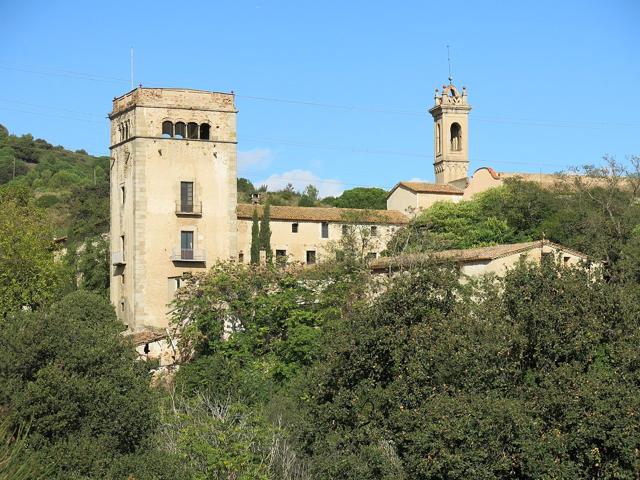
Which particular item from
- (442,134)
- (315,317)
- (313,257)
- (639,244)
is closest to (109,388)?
(315,317)

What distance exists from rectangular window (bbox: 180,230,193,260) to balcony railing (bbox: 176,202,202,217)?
0.86 meters

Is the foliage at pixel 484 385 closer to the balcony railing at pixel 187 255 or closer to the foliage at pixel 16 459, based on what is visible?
the foliage at pixel 16 459

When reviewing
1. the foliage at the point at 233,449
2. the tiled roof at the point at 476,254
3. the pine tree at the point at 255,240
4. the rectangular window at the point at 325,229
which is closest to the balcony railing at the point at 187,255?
the pine tree at the point at 255,240

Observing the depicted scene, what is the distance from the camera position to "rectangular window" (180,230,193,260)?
4896 centimetres

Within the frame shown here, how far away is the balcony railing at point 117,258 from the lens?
4973 cm

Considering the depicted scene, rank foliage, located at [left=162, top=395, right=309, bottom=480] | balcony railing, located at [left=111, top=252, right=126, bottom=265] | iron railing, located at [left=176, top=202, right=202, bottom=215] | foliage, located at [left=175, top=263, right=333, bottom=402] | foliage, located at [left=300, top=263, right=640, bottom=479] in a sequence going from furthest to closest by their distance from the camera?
1. balcony railing, located at [left=111, top=252, right=126, bottom=265]
2. iron railing, located at [left=176, top=202, right=202, bottom=215]
3. foliage, located at [left=175, top=263, right=333, bottom=402]
4. foliage, located at [left=162, top=395, right=309, bottom=480]
5. foliage, located at [left=300, top=263, right=640, bottom=479]

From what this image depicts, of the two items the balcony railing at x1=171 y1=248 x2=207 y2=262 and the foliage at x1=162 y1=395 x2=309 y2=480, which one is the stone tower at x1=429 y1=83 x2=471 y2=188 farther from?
the foliage at x1=162 y1=395 x2=309 y2=480

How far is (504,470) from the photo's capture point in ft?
76.0

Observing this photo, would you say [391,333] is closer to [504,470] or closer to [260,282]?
[504,470]

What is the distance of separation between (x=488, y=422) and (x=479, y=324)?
3.26m

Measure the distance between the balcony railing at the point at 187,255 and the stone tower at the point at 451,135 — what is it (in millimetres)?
25673

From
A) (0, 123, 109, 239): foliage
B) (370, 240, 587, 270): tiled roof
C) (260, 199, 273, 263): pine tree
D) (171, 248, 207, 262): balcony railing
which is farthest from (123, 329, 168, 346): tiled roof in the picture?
(0, 123, 109, 239): foliage

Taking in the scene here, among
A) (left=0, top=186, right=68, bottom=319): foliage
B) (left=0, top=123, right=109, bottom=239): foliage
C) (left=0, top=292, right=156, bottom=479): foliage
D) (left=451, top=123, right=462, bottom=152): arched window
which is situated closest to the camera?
(left=0, top=292, right=156, bottom=479): foliage

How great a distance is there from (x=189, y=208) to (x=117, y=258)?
13.7 feet
